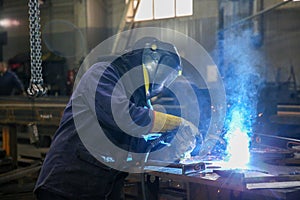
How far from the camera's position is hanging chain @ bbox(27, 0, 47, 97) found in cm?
273

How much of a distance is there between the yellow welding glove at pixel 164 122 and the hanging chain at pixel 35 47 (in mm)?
1164

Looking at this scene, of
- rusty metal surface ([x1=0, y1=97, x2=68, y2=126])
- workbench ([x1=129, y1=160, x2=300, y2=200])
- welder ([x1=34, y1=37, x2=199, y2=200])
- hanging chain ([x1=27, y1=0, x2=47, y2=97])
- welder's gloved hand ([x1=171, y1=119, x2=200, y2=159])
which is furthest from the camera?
rusty metal surface ([x1=0, y1=97, x2=68, y2=126])

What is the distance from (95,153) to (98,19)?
325 inches

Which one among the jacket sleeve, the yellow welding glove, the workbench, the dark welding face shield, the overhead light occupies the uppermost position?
the overhead light

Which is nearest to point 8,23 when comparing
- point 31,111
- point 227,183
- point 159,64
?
point 31,111

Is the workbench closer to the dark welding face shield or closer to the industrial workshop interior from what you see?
the industrial workshop interior

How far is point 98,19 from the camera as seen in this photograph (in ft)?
32.5

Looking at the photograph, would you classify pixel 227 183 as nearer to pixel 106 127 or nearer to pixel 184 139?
pixel 184 139

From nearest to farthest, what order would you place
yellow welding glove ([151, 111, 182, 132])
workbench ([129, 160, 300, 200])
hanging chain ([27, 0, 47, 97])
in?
1. workbench ([129, 160, 300, 200])
2. yellow welding glove ([151, 111, 182, 132])
3. hanging chain ([27, 0, 47, 97])

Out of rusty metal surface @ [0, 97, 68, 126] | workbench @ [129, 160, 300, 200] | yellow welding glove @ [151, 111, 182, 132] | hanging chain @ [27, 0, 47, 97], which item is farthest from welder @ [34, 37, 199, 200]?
rusty metal surface @ [0, 97, 68, 126]

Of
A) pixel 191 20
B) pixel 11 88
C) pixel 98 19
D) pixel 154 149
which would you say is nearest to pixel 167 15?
pixel 191 20

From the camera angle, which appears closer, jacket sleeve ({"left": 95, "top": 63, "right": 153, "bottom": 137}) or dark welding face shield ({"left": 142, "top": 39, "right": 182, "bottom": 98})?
jacket sleeve ({"left": 95, "top": 63, "right": 153, "bottom": 137})

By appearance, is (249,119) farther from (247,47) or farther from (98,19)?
(98,19)

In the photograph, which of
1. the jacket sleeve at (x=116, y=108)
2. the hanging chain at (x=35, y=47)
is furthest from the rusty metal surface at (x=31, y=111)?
the jacket sleeve at (x=116, y=108)
